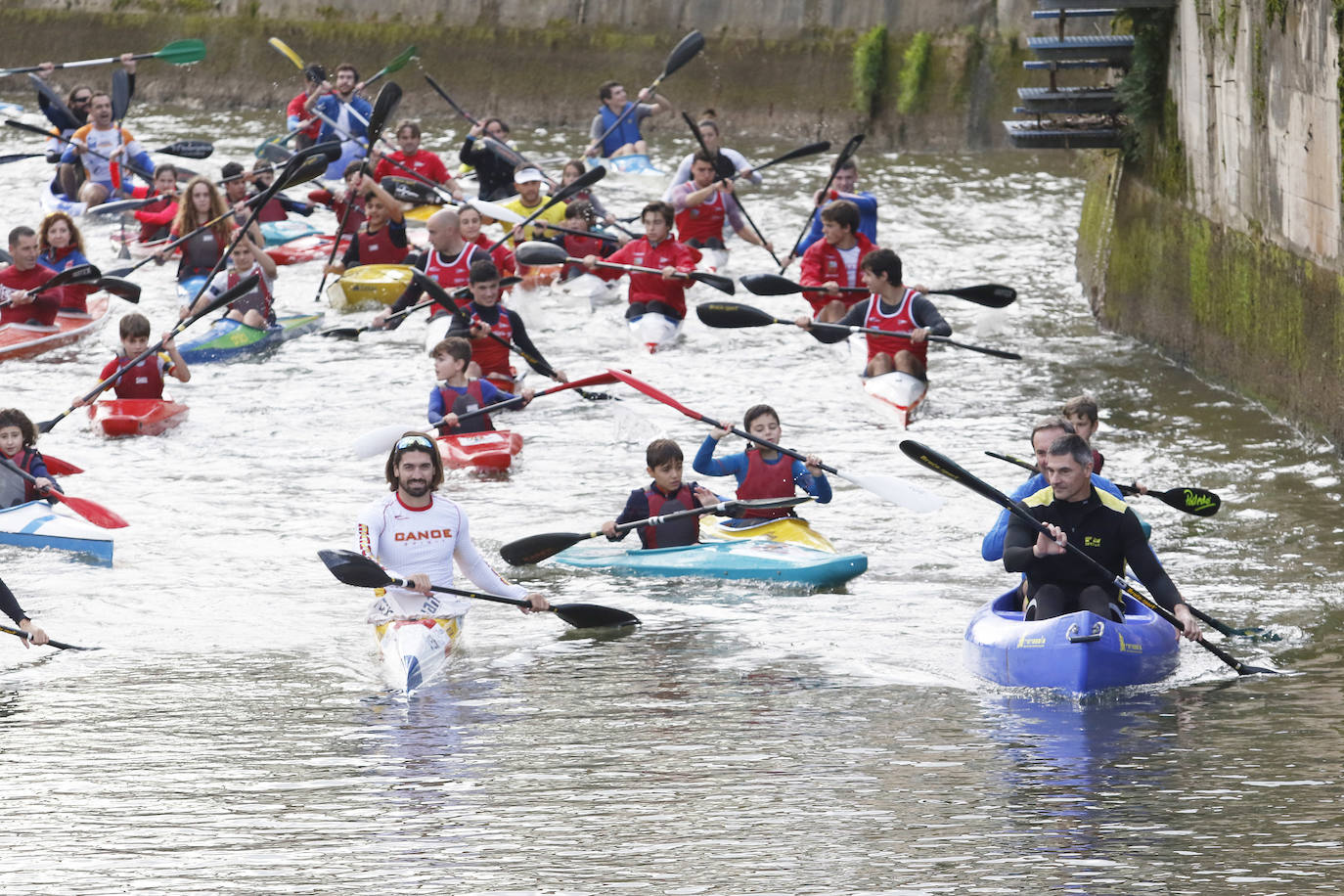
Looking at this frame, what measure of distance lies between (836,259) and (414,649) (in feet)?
24.7

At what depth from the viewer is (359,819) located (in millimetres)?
6203

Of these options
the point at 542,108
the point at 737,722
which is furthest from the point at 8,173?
the point at 737,722

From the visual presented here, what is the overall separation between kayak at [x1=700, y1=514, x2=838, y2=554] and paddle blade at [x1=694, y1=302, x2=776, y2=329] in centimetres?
331

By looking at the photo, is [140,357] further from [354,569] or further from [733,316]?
[354,569]

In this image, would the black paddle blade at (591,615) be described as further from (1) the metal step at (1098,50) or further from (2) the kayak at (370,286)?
(2) the kayak at (370,286)

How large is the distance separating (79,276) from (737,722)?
9.15 m

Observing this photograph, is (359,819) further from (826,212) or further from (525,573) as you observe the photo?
(826,212)

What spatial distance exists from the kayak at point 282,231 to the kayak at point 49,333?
301cm

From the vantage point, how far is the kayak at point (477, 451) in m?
12.2

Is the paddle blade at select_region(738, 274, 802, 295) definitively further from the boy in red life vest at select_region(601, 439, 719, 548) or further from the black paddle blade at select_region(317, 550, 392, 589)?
the black paddle blade at select_region(317, 550, 392, 589)

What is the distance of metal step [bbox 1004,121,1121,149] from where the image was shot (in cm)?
1489

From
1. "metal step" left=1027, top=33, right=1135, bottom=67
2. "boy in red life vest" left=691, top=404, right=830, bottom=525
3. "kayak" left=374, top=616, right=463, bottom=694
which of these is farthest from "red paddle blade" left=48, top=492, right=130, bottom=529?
"metal step" left=1027, top=33, right=1135, bottom=67

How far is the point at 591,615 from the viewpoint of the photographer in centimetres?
890

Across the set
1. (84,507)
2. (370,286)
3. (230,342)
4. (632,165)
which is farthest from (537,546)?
(632,165)
